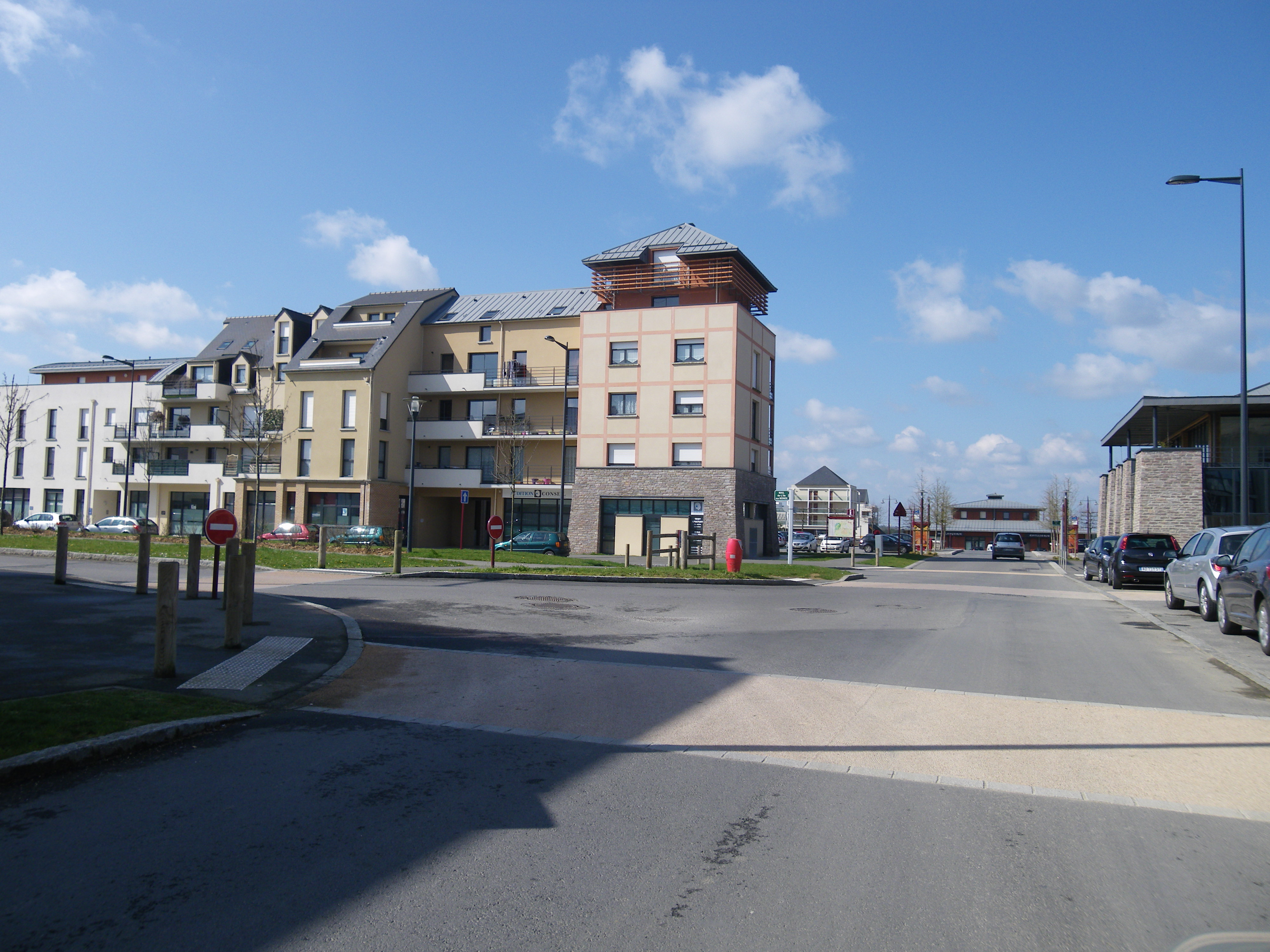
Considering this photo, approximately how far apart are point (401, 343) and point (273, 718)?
46.3 metres

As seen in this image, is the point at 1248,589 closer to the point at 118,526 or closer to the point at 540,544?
the point at 540,544

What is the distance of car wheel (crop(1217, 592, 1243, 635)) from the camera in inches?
535

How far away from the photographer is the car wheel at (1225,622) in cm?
1359

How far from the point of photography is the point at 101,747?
5723 mm

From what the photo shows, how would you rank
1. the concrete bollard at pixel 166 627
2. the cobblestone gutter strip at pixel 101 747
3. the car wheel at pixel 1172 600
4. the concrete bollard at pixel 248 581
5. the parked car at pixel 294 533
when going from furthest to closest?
1. the parked car at pixel 294 533
2. the car wheel at pixel 1172 600
3. the concrete bollard at pixel 248 581
4. the concrete bollard at pixel 166 627
5. the cobblestone gutter strip at pixel 101 747

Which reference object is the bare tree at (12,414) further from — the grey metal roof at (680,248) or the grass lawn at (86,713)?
the grass lawn at (86,713)

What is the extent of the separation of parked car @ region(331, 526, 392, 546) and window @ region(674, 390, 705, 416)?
50.4ft

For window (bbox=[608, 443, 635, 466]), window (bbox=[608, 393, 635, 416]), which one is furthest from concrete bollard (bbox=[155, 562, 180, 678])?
window (bbox=[608, 393, 635, 416])

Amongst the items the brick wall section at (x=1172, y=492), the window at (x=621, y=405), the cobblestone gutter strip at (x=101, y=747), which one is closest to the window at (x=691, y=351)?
the window at (x=621, y=405)

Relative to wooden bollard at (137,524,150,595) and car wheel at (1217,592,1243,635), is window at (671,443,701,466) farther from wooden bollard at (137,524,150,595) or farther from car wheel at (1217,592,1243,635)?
wooden bollard at (137,524,150,595)

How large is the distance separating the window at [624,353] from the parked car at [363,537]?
14267mm

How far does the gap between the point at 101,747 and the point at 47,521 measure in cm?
5975

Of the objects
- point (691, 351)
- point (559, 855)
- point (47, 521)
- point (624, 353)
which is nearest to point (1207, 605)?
point (559, 855)

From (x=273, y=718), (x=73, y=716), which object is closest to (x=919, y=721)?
(x=273, y=718)
